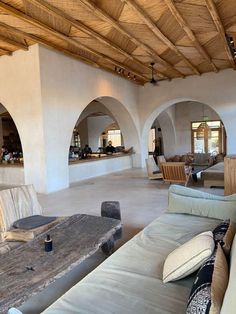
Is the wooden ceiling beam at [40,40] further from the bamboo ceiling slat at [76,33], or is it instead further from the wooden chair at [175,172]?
the wooden chair at [175,172]

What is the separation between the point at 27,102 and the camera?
6.88 metres

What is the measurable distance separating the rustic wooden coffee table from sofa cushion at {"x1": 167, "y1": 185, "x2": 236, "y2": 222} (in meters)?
0.76

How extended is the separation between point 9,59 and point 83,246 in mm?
6399

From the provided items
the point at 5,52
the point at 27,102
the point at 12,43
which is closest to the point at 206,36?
the point at 12,43

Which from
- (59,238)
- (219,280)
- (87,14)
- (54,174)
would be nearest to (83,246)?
(59,238)

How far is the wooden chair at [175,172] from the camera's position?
6926 mm

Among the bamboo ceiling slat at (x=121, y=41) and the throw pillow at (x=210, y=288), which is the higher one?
the bamboo ceiling slat at (x=121, y=41)

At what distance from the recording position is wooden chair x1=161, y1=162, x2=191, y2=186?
693 cm

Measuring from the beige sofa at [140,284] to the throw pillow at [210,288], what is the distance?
2.4 inches

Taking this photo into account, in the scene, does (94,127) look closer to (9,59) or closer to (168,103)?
(168,103)

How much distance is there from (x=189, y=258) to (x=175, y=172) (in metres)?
5.59

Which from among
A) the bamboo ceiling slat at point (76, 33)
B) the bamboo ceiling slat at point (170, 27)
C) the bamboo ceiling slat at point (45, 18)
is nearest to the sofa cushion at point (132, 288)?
the bamboo ceiling slat at point (45, 18)

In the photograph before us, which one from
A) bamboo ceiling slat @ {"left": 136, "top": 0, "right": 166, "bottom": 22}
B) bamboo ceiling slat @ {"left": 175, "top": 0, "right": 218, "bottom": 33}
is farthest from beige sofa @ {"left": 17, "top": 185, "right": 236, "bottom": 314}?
bamboo ceiling slat @ {"left": 175, "top": 0, "right": 218, "bottom": 33}

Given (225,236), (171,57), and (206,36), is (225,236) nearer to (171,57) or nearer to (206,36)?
(206,36)
